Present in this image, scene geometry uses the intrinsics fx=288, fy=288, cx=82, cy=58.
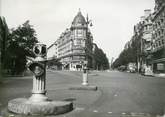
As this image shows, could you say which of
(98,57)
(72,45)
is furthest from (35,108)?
(98,57)

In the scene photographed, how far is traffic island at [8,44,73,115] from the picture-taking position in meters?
7.52

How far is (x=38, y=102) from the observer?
8070 millimetres

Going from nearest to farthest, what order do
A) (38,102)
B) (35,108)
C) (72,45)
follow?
1. (35,108)
2. (38,102)
3. (72,45)

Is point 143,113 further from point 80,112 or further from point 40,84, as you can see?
point 40,84

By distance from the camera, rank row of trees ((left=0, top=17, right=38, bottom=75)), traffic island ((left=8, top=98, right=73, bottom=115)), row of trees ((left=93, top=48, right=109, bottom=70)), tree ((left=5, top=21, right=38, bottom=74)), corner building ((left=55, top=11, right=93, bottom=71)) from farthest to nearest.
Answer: row of trees ((left=93, top=48, right=109, bottom=70))
corner building ((left=55, top=11, right=93, bottom=71))
row of trees ((left=0, top=17, right=38, bottom=75))
tree ((left=5, top=21, right=38, bottom=74))
traffic island ((left=8, top=98, right=73, bottom=115))

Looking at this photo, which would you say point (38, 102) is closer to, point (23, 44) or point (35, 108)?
point (35, 108)

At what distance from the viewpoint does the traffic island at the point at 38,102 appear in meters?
7.52

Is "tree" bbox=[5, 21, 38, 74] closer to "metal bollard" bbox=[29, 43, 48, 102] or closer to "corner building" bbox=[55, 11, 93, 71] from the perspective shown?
"metal bollard" bbox=[29, 43, 48, 102]

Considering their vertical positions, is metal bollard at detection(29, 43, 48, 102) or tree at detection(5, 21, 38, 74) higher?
tree at detection(5, 21, 38, 74)

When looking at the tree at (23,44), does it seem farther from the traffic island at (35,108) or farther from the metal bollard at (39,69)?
the traffic island at (35,108)

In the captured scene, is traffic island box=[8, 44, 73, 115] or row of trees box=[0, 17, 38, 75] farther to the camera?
row of trees box=[0, 17, 38, 75]

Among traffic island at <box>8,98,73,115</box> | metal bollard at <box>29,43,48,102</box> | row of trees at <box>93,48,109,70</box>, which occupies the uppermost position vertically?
row of trees at <box>93,48,109,70</box>

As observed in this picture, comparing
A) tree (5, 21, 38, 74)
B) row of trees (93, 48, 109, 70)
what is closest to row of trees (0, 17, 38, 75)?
Result: tree (5, 21, 38, 74)

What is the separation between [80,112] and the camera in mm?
8297
